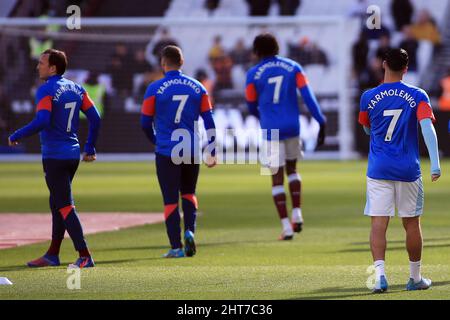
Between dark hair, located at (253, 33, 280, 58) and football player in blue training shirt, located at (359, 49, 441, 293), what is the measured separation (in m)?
5.59

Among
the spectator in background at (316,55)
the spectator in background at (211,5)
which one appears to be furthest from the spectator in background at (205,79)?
the spectator in background at (211,5)

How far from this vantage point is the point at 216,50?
129ft

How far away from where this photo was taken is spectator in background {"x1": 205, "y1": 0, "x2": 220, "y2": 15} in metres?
44.7

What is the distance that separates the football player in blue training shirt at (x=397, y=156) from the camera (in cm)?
1034

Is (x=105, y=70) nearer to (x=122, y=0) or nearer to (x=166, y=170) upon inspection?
(x=122, y=0)

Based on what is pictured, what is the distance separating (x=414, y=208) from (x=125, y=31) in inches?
1156

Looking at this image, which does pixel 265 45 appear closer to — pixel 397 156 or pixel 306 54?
pixel 397 156

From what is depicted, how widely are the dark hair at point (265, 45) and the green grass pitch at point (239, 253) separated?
2.34 metres

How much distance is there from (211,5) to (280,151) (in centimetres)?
2902

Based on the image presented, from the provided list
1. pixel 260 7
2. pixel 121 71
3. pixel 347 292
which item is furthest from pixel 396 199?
pixel 260 7

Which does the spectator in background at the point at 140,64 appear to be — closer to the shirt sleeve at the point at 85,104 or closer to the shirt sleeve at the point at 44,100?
the shirt sleeve at the point at 85,104

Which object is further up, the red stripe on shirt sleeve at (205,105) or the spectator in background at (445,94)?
the spectator in background at (445,94)

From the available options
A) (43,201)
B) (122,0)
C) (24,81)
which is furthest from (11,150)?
(43,201)

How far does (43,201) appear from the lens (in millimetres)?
22891
